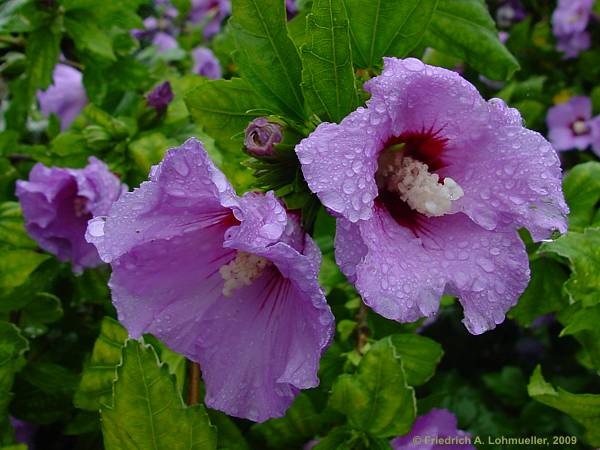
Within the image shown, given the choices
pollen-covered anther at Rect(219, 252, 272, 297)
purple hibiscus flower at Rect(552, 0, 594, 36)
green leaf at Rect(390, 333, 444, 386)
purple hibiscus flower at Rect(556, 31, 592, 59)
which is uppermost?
pollen-covered anther at Rect(219, 252, 272, 297)

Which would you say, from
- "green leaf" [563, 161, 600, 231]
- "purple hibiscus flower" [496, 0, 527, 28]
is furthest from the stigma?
"green leaf" [563, 161, 600, 231]

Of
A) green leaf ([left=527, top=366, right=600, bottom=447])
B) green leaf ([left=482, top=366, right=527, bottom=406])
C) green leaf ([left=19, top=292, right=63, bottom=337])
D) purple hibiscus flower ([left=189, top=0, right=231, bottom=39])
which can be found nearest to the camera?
green leaf ([left=527, top=366, right=600, bottom=447])

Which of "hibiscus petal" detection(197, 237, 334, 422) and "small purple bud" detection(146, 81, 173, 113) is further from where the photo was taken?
"small purple bud" detection(146, 81, 173, 113)

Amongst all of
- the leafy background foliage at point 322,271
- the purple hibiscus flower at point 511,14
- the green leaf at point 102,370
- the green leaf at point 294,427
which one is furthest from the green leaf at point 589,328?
the purple hibiscus flower at point 511,14

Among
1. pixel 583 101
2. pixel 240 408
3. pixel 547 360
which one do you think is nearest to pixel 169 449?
pixel 240 408

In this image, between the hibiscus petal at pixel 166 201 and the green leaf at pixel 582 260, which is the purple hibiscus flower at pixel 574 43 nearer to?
the green leaf at pixel 582 260

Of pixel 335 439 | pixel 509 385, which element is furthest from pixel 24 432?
pixel 509 385

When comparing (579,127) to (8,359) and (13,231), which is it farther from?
(8,359)

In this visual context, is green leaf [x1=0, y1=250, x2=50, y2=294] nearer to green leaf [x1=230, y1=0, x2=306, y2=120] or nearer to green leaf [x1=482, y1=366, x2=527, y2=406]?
green leaf [x1=230, y1=0, x2=306, y2=120]
